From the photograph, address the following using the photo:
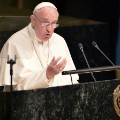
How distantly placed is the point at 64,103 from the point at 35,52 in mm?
1204

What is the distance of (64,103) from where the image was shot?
12.5 feet

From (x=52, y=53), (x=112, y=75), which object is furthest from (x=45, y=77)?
(x=112, y=75)

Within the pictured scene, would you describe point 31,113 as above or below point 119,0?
below

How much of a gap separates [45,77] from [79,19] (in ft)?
9.85

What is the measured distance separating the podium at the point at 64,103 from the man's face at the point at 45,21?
36.7 inches

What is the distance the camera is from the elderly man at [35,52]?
4.36 metres

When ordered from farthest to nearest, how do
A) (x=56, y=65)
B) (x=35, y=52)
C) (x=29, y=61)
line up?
(x=35, y=52) → (x=29, y=61) → (x=56, y=65)

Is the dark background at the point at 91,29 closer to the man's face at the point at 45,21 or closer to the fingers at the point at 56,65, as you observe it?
the man's face at the point at 45,21

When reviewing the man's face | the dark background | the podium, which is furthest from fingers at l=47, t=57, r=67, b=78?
the dark background

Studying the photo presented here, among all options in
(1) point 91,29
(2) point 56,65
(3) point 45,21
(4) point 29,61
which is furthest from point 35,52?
(1) point 91,29

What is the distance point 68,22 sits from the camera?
22.4 ft

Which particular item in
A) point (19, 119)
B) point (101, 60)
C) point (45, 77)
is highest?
point (101, 60)

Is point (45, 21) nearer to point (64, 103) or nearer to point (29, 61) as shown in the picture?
point (29, 61)

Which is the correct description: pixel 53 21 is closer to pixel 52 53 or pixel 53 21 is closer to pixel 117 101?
pixel 52 53
